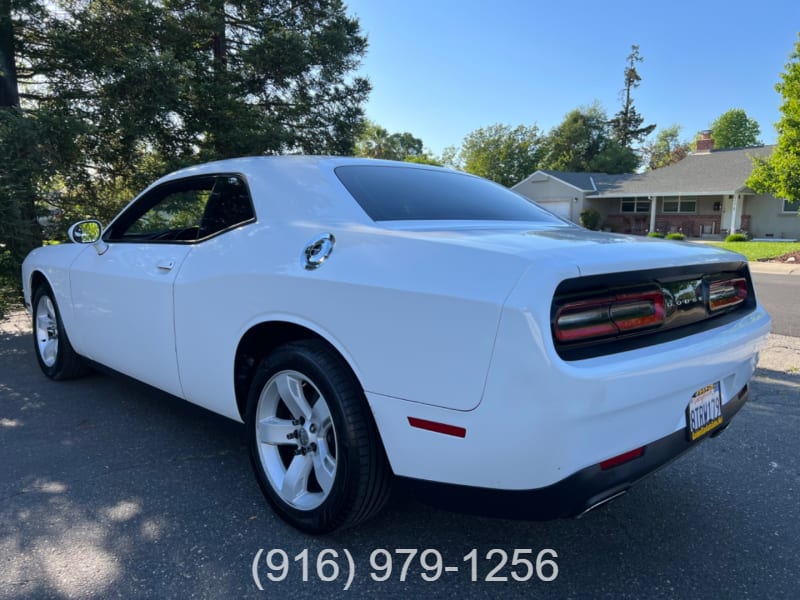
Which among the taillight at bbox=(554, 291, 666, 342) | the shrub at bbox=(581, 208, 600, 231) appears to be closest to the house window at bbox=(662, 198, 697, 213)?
the shrub at bbox=(581, 208, 600, 231)

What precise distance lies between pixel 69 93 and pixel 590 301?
9.65 meters

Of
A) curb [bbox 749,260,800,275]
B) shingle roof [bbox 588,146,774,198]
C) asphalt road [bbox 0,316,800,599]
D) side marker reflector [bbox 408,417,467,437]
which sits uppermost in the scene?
shingle roof [bbox 588,146,774,198]

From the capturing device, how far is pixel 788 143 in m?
17.5

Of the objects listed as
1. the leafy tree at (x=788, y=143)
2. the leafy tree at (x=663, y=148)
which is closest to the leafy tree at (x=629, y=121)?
the leafy tree at (x=663, y=148)

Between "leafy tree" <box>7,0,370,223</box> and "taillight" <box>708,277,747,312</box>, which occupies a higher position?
"leafy tree" <box>7,0,370,223</box>

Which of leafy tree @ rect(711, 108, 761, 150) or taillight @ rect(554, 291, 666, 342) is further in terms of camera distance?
leafy tree @ rect(711, 108, 761, 150)

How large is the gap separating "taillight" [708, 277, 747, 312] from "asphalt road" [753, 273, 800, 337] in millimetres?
4979

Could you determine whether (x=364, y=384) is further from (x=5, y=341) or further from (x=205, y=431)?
(x=5, y=341)

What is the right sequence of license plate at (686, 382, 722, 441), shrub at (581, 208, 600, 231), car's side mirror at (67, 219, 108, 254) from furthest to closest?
shrub at (581, 208, 600, 231), car's side mirror at (67, 219, 108, 254), license plate at (686, 382, 722, 441)

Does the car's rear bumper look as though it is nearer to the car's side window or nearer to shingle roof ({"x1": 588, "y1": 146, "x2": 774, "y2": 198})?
the car's side window

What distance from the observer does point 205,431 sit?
3.58 meters

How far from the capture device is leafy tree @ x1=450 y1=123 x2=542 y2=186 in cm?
4731

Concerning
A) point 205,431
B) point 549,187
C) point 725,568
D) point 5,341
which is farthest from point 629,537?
point 549,187

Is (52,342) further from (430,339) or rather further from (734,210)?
(734,210)
